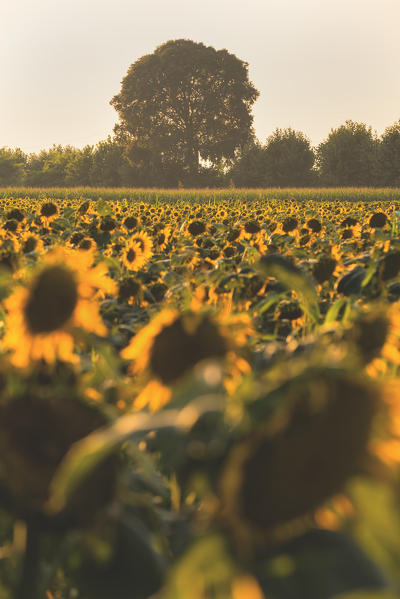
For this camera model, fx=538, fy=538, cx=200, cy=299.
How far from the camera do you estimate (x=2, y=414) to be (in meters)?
0.61

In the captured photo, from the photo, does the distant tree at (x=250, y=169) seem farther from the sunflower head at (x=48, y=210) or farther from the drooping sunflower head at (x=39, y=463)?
the drooping sunflower head at (x=39, y=463)

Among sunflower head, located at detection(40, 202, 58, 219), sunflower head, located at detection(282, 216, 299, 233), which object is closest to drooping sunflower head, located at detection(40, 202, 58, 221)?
sunflower head, located at detection(40, 202, 58, 219)

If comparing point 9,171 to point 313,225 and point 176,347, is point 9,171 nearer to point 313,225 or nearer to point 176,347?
point 313,225

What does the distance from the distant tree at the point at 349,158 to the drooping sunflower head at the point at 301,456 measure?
171ft

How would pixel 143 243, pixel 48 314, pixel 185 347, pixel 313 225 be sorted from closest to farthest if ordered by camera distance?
pixel 185 347, pixel 48 314, pixel 143 243, pixel 313 225

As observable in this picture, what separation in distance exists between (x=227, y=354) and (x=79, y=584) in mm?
384

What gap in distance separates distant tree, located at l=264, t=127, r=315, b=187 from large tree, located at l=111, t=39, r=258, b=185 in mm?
3370

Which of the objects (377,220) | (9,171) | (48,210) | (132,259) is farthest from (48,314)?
(9,171)

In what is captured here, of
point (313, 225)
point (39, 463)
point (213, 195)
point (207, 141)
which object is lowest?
point (213, 195)

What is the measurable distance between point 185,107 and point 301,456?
1971 inches

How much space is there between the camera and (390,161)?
160 ft

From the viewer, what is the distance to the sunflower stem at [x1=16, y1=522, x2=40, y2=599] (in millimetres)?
548

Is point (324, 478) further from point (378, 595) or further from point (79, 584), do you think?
point (79, 584)

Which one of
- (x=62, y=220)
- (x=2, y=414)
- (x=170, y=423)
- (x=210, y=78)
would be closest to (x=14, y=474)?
(x=2, y=414)
